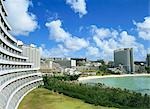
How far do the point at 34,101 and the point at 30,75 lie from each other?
39.4 ft

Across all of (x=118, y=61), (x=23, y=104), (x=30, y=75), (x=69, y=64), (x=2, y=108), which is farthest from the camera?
(x=118, y=61)

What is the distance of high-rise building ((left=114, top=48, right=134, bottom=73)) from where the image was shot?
17588cm

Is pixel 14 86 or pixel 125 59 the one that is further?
pixel 125 59

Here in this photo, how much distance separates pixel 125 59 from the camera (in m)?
181

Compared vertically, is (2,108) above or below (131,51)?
below

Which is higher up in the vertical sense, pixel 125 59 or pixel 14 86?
pixel 125 59

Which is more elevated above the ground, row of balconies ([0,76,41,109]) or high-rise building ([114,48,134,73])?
high-rise building ([114,48,134,73])

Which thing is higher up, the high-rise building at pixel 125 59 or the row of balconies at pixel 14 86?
the high-rise building at pixel 125 59

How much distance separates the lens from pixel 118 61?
19138 cm

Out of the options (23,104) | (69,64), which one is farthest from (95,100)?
(69,64)

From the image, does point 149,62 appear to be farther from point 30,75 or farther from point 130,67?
point 30,75

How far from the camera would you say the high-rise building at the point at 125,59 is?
577 feet

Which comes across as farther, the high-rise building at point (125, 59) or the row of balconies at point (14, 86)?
the high-rise building at point (125, 59)

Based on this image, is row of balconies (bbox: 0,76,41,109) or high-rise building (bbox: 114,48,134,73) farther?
high-rise building (bbox: 114,48,134,73)
